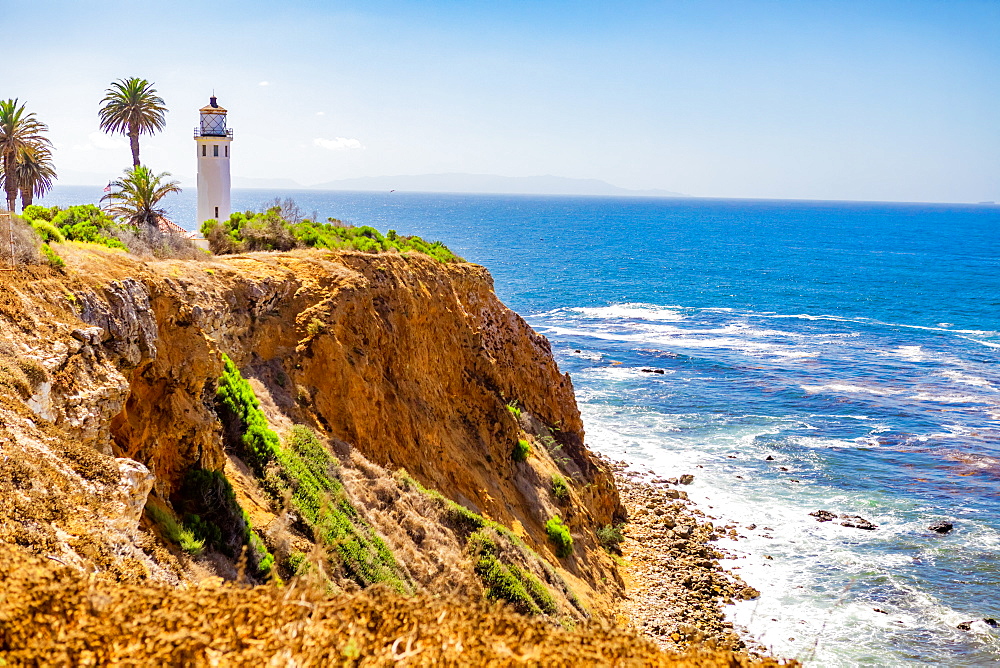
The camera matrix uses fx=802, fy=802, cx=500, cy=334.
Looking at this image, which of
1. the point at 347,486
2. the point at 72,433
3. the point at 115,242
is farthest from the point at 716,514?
the point at 72,433

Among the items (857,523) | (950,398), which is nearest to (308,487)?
(857,523)

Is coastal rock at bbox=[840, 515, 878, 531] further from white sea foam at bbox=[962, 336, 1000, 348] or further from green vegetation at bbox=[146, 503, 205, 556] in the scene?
white sea foam at bbox=[962, 336, 1000, 348]

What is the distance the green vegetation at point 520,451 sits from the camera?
29.3 metres

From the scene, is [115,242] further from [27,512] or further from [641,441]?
[641,441]

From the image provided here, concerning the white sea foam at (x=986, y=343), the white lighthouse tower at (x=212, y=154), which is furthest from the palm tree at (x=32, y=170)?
the white sea foam at (x=986, y=343)

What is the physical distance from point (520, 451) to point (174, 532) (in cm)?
1888

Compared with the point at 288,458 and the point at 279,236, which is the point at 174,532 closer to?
the point at 288,458

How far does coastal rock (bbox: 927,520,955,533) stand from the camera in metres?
33.1

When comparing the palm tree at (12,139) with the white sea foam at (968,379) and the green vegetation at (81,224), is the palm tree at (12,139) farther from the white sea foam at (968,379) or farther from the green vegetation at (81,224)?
the white sea foam at (968,379)

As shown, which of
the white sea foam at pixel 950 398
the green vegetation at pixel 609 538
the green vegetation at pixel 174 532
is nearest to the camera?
the green vegetation at pixel 174 532

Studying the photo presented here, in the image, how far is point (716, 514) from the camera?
3488 centimetres

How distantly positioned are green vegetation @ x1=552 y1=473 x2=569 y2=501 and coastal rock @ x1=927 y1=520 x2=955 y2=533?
625 inches

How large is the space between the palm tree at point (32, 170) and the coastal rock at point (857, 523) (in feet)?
123

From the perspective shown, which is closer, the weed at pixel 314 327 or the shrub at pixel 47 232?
the shrub at pixel 47 232
